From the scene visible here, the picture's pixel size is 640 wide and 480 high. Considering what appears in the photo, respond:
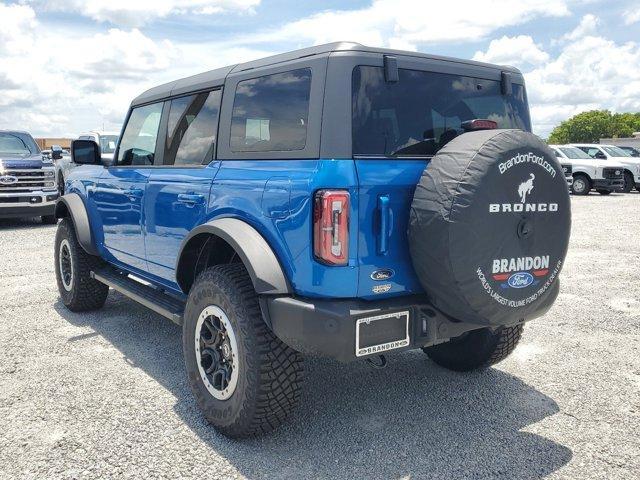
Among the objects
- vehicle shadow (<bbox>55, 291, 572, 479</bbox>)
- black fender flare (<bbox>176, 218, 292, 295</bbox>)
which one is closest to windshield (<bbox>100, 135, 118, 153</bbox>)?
vehicle shadow (<bbox>55, 291, 572, 479</bbox>)

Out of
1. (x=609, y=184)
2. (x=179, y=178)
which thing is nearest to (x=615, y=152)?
(x=609, y=184)

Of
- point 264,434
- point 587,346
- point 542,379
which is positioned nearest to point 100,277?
point 264,434

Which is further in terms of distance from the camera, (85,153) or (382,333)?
(85,153)

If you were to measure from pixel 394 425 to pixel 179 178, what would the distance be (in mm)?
1996

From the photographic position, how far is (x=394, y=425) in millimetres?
3379

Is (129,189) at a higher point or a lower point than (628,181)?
higher

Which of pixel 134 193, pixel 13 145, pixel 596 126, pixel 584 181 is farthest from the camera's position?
pixel 596 126

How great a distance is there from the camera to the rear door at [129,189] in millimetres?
4375

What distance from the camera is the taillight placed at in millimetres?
2705

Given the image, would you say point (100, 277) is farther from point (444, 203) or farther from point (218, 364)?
point (444, 203)

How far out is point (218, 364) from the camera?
3.27 metres

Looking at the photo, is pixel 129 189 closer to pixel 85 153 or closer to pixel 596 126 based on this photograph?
pixel 85 153

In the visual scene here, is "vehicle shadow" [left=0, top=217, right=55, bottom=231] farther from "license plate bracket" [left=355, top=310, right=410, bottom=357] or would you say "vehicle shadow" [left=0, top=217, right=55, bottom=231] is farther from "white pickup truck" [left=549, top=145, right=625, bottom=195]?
"white pickup truck" [left=549, top=145, right=625, bottom=195]

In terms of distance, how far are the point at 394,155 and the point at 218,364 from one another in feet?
4.81
